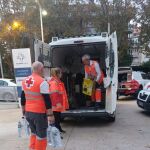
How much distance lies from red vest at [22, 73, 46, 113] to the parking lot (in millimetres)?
1615

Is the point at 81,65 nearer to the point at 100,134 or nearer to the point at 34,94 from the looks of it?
the point at 100,134

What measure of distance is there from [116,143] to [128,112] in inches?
194

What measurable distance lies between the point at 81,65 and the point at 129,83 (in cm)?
597

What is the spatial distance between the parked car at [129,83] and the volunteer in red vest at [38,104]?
11279 millimetres

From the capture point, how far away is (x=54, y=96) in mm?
8602

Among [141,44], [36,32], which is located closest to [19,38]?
[36,32]

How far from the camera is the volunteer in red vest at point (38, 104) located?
615cm

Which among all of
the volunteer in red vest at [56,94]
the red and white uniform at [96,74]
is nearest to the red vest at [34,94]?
the volunteer in red vest at [56,94]

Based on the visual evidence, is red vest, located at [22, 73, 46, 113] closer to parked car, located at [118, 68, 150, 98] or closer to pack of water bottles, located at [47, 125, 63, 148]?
pack of water bottles, located at [47, 125, 63, 148]

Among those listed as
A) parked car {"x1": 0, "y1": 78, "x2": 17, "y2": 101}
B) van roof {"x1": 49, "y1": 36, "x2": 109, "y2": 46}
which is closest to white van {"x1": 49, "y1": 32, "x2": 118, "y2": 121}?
van roof {"x1": 49, "y1": 36, "x2": 109, "y2": 46}

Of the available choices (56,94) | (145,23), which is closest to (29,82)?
(56,94)

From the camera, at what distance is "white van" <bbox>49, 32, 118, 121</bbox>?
9.66 m

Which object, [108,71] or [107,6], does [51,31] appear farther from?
[108,71]

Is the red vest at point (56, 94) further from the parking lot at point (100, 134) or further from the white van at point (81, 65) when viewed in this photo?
the white van at point (81, 65)
